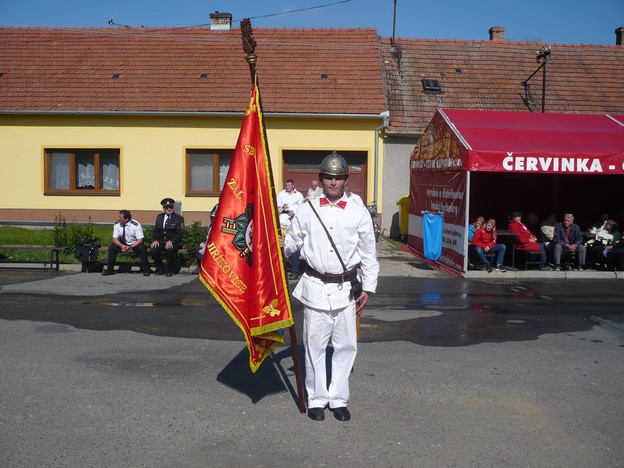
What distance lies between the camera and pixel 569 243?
14961 mm

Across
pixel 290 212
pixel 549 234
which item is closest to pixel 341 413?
pixel 290 212

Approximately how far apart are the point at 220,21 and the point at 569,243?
50.3 ft

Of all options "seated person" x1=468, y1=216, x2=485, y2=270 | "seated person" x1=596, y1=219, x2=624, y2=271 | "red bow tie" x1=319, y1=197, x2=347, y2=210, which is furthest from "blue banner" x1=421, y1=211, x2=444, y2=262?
"red bow tie" x1=319, y1=197, x2=347, y2=210

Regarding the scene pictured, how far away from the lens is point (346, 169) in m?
5.37

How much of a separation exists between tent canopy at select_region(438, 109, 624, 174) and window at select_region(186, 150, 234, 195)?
8.08 metres

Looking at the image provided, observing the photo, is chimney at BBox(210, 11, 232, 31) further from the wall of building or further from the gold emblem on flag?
the gold emblem on flag

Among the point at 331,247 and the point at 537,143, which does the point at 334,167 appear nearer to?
the point at 331,247

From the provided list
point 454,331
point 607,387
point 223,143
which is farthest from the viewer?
point 223,143

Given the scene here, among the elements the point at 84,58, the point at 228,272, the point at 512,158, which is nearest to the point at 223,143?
the point at 84,58

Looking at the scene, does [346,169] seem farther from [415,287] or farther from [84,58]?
[84,58]

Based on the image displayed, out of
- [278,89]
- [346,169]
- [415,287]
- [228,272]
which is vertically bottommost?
[415,287]

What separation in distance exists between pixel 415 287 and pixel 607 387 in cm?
641

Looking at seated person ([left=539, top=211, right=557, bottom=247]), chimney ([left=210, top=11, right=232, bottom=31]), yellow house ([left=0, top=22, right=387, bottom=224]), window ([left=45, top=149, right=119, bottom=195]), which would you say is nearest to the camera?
seated person ([left=539, top=211, right=557, bottom=247])

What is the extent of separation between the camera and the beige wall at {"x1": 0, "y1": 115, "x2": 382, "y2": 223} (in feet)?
69.3
